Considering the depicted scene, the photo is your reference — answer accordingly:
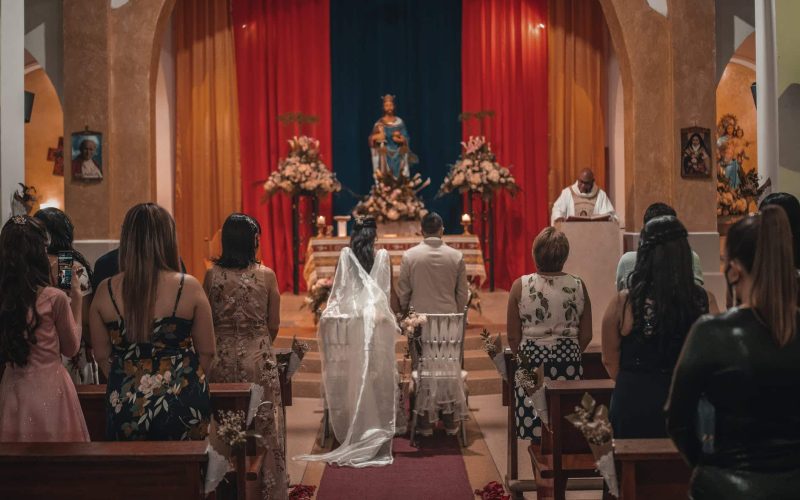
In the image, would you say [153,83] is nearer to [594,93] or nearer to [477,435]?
[477,435]

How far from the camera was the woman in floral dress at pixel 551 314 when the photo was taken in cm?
524

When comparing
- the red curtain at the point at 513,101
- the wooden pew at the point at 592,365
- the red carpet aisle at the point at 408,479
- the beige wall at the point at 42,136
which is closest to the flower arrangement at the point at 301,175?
the red curtain at the point at 513,101

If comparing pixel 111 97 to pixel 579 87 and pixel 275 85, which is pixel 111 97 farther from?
pixel 579 87

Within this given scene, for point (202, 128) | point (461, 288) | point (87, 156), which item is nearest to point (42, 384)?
point (461, 288)

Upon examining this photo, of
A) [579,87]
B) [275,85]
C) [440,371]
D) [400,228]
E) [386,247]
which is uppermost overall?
[275,85]

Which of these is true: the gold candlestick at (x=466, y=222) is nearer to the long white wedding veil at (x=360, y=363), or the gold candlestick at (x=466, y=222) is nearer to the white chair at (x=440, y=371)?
the white chair at (x=440, y=371)

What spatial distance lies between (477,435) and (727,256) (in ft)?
17.0

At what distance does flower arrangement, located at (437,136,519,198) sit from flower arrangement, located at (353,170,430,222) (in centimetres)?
57

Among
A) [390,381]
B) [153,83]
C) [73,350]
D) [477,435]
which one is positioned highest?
[153,83]

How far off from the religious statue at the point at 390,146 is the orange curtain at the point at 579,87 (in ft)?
7.37

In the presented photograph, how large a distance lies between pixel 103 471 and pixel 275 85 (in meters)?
11.4

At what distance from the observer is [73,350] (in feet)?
12.9

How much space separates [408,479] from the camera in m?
6.12

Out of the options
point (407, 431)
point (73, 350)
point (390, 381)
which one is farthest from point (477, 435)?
point (73, 350)
